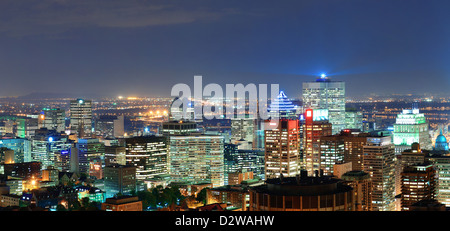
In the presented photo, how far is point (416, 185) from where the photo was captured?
16.1 m

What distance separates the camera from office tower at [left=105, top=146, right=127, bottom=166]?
26250mm

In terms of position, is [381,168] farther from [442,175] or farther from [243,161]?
[243,161]

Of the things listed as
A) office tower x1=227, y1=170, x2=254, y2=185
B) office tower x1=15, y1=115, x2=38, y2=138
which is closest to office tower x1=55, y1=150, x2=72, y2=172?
office tower x1=15, y1=115, x2=38, y2=138

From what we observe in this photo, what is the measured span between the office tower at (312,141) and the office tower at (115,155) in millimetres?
7010

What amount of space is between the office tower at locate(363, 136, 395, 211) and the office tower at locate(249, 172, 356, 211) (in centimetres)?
1228

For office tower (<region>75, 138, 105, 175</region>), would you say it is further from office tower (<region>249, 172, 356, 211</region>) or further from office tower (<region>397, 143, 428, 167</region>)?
office tower (<region>249, 172, 356, 211</region>)

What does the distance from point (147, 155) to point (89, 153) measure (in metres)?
3.81

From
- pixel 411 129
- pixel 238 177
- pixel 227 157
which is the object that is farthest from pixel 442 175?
pixel 411 129

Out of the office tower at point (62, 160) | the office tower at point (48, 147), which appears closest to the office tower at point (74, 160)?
the office tower at point (62, 160)

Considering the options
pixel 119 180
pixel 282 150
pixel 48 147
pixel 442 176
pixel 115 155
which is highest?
pixel 282 150

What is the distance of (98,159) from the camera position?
28312 mm
